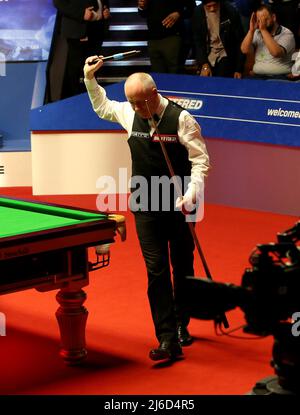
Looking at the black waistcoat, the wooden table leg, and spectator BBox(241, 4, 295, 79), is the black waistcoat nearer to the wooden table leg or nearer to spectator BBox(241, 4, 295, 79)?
the wooden table leg

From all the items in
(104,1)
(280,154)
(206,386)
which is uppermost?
(104,1)

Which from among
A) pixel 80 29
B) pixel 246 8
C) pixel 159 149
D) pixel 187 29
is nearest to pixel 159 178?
pixel 159 149

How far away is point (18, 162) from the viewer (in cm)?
1146

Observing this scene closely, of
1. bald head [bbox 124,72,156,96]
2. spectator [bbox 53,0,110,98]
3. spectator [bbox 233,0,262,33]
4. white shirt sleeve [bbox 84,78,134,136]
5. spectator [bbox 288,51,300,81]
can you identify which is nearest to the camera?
bald head [bbox 124,72,156,96]

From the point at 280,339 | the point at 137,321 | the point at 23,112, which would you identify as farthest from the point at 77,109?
the point at 280,339

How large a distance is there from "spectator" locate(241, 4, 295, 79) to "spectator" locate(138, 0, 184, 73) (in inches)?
36.9

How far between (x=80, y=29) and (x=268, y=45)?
2415mm

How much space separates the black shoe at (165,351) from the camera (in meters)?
5.64

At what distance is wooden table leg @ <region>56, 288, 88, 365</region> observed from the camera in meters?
5.63

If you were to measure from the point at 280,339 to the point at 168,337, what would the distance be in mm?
2369

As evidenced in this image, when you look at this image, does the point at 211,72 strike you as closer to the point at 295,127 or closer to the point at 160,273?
the point at 295,127

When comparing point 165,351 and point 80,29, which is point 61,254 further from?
point 80,29

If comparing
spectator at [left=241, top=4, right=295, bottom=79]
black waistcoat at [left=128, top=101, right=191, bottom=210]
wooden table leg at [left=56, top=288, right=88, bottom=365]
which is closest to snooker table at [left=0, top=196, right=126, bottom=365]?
wooden table leg at [left=56, top=288, right=88, bottom=365]

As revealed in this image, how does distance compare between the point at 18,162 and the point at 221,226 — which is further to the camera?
the point at 18,162
